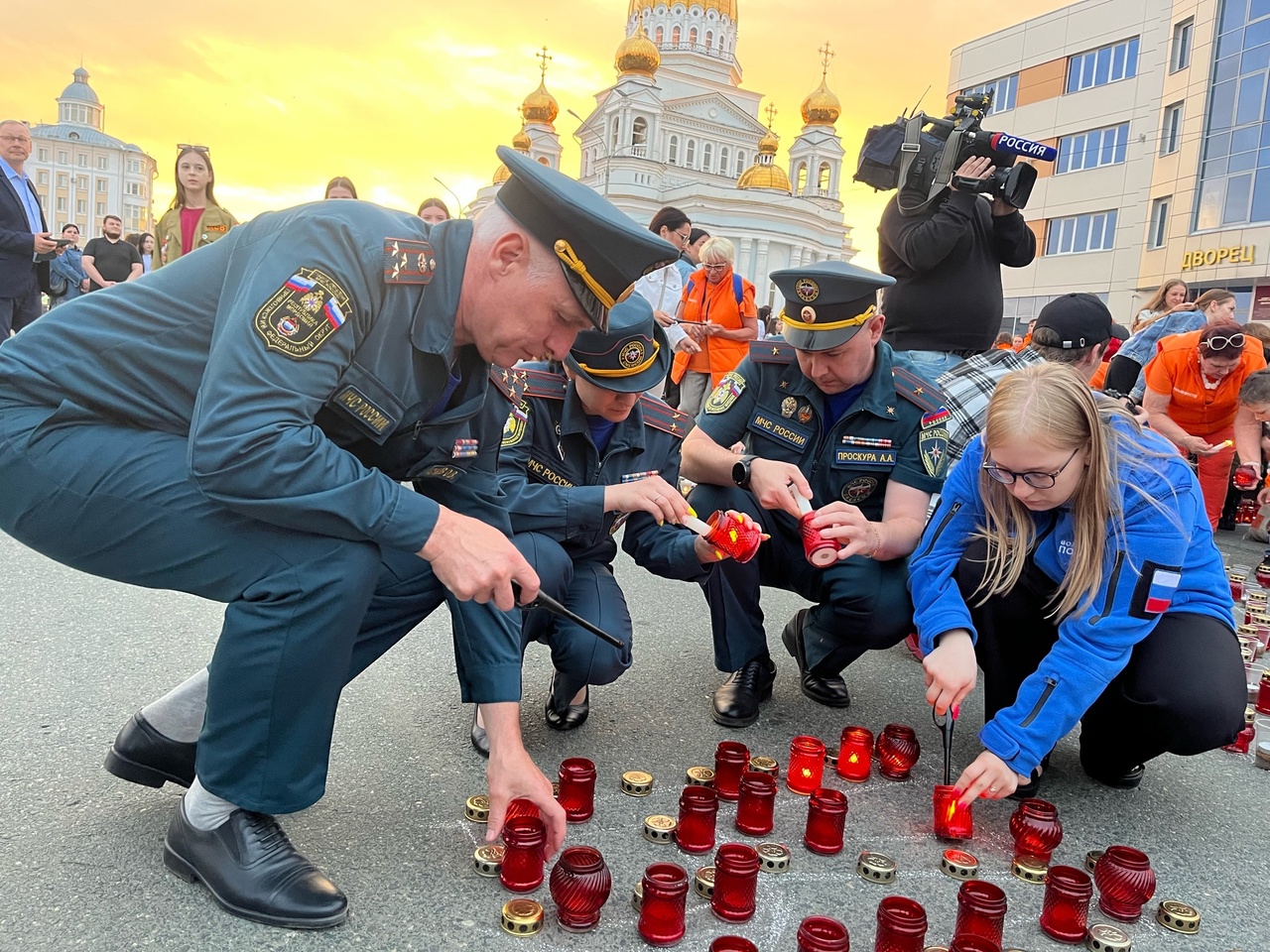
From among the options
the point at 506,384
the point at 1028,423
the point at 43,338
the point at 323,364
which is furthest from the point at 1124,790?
the point at 43,338

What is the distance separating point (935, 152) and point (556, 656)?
296 cm

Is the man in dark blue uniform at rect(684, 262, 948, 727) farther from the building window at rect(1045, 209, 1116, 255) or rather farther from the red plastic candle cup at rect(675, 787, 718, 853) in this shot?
the building window at rect(1045, 209, 1116, 255)

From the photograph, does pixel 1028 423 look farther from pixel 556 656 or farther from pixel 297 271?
pixel 297 271

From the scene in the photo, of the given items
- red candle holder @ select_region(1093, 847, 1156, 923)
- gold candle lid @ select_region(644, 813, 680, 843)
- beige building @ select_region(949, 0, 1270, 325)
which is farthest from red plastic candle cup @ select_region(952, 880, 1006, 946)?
beige building @ select_region(949, 0, 1270, 325)

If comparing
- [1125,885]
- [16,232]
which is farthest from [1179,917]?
[16,232]

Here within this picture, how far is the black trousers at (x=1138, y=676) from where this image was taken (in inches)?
110

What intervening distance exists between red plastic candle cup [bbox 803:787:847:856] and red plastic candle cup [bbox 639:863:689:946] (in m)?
0.57

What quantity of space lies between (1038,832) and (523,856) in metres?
1.38

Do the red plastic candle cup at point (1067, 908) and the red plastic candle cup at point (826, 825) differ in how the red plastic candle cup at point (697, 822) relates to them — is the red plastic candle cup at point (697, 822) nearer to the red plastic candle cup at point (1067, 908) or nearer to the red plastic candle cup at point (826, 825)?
the red plastic candle cup at point (826, 825)

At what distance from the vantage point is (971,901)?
2123mm

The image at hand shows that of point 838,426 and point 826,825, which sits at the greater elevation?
point 838,426

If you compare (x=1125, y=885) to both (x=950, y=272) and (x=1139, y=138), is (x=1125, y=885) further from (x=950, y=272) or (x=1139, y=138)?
(x=1139, y=138)

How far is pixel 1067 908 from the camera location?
2.25m

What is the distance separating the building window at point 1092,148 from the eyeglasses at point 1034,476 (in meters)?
37.1
